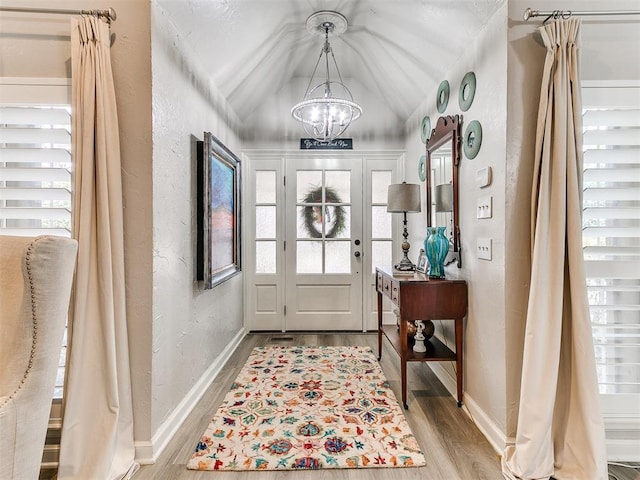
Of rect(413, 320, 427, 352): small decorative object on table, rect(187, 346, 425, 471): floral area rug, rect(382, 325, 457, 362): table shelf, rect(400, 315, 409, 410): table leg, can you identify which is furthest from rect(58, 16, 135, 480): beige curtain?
rect(413, 320, 427, 352): small decorative object on table

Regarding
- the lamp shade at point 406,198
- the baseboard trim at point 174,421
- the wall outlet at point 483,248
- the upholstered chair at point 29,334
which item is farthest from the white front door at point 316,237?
the upholstered chair at point 29,334

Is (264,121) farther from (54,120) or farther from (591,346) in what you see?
(591,346)

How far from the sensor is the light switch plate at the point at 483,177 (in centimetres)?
187

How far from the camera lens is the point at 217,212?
8.58 ft

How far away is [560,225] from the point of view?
5.10ft

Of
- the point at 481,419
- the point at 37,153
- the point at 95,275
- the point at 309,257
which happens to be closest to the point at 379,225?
the point at 309,257

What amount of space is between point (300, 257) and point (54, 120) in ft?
8.56

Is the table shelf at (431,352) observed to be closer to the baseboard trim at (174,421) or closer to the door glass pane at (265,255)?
the baseboard trim at (174,421)

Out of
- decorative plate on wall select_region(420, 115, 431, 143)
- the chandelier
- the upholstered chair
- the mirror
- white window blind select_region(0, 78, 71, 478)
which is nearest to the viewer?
the upholstered chair

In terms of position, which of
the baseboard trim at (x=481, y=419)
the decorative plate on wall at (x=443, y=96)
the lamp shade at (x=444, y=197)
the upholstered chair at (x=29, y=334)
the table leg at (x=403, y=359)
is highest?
the decorative plate on wall at (x=443, y=96)

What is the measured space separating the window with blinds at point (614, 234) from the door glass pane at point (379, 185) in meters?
2.24

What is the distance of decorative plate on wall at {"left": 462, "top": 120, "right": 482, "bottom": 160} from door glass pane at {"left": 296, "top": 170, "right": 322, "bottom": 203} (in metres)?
1.90

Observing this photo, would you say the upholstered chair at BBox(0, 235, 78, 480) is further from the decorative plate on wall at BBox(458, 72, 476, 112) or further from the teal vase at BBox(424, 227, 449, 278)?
the decorative plate on wall at BBox(458, 72, 476, 112)

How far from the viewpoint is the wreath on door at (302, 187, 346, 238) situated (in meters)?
3.86
